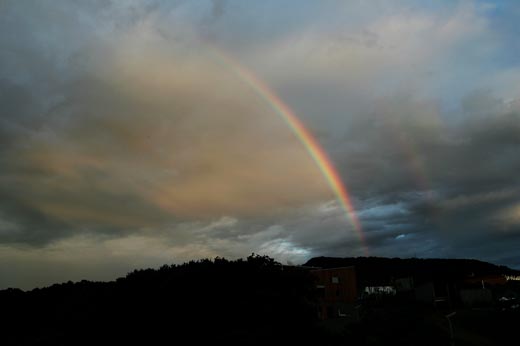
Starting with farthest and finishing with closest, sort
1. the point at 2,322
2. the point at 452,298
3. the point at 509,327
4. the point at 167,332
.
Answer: the point at 452,298 < the point at 2,322 < the point at 509,327 < the point at 167,332

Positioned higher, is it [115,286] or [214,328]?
[115,286]

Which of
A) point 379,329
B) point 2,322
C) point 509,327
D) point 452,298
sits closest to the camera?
point 379,329

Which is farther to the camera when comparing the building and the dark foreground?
the building

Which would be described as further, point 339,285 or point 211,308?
point 339,285

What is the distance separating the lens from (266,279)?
25234mm

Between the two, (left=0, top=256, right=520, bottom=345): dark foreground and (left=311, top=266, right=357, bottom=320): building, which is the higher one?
(left=311, top=266, right=357, bottom=320): building

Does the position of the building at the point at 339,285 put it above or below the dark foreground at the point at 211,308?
above

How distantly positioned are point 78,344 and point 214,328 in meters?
8.46

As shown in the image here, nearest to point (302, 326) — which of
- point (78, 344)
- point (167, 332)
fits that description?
point (167, 332)

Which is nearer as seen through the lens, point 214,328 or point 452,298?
point 214,328

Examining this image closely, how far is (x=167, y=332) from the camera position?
889 inches

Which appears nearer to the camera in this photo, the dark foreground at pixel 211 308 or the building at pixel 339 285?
the dark foreground at pixel 211 308

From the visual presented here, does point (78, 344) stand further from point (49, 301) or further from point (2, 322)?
point (49, 301)

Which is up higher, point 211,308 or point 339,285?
point 339,285
